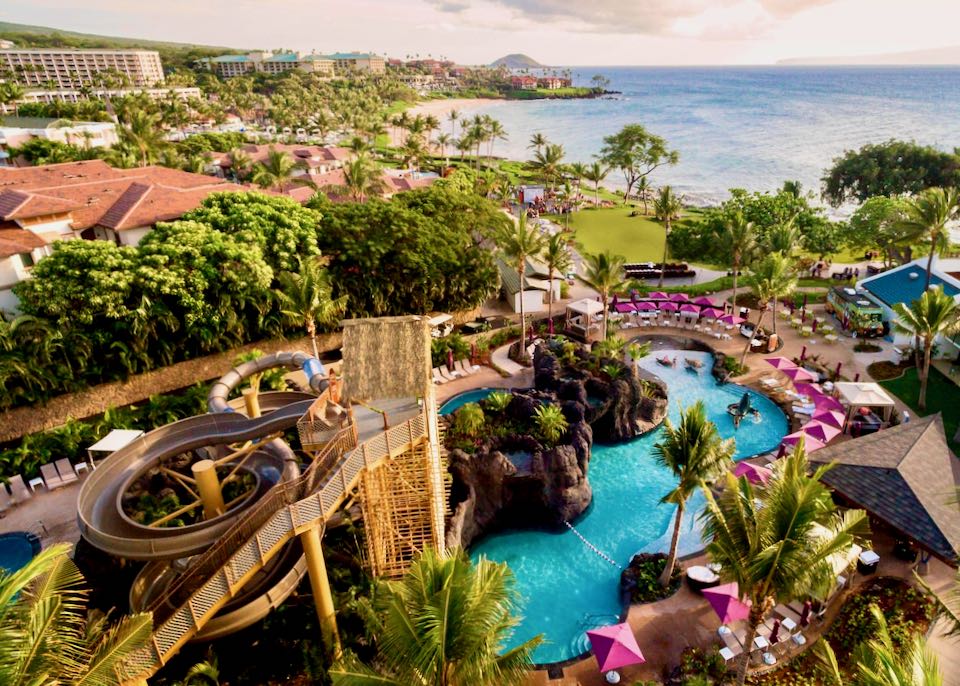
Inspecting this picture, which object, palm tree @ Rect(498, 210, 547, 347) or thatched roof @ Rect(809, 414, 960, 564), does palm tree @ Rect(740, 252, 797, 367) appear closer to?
thatched roof @ Rect(809, 414, 960, 564)

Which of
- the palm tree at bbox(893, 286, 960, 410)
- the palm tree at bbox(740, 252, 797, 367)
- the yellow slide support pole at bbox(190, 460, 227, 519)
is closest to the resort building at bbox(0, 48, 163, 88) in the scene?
the palm tree at bbox(740, 252, 797, 367)

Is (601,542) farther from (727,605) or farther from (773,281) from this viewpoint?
(773,281)

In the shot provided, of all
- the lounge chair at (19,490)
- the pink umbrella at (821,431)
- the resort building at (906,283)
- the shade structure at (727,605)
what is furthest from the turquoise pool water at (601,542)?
the lounge chair at (19,490)

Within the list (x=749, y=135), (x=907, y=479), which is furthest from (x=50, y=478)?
(x=749, y=135)

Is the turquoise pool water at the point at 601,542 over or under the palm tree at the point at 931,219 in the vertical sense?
under

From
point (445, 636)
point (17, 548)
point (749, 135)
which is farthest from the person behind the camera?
point (749, 135)

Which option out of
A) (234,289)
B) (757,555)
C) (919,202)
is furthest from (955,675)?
(234,289)

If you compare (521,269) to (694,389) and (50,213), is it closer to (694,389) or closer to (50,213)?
(694,389)

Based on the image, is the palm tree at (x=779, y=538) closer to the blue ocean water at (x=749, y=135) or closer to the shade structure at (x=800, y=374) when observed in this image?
the shade structure at (x=800, y=374)
